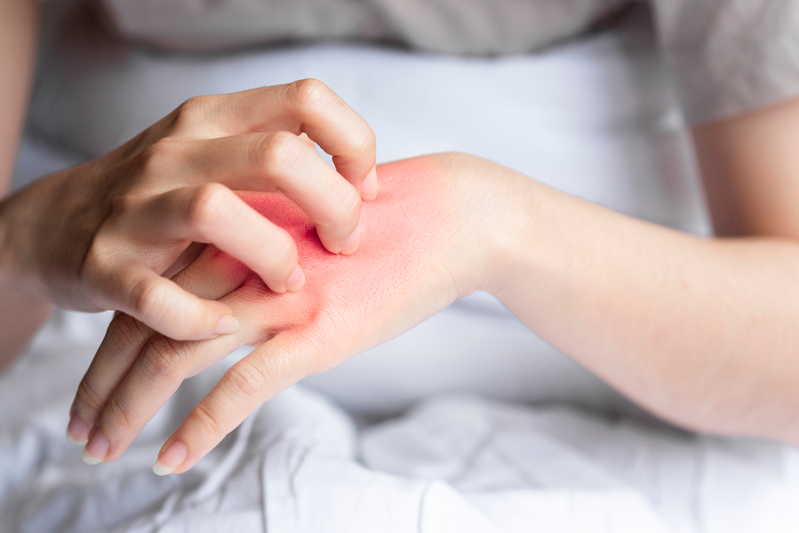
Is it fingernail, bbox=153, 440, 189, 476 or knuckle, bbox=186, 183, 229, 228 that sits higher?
knuckle, bbox=186, 183, 229, 228

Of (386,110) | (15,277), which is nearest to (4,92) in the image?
(15,277)

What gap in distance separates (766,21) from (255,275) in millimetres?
698

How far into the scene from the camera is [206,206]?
374mm

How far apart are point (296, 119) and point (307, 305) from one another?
16 centimetres

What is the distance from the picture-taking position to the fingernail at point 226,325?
1.32 feet

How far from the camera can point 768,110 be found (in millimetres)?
689

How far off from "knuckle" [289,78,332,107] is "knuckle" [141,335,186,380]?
0.72 ft

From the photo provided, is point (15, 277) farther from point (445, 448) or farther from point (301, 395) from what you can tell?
point (445, 448)

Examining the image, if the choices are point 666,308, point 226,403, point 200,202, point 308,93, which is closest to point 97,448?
point 226,403

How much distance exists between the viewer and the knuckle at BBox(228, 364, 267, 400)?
408mm

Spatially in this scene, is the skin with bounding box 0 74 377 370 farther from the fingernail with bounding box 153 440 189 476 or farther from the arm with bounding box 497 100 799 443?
the arm with bounding box 497 100 799 443

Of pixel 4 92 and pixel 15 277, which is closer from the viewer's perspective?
pixel 15 277

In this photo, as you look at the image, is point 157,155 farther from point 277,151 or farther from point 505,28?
point 505,28

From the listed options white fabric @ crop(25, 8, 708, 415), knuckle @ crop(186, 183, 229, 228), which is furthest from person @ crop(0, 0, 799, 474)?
white fabric @ crop(25, 8, 708, 415)
